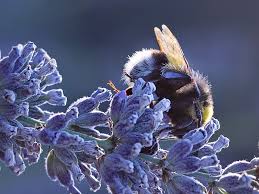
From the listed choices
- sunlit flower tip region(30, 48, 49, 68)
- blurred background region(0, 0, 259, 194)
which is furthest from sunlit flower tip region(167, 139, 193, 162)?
blurred background region(0, 0, 259, 194)

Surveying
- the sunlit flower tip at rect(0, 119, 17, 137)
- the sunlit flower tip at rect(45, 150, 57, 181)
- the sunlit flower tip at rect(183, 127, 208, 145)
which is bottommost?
the sunlit flower tip at rect(183, 127, 208, 145)

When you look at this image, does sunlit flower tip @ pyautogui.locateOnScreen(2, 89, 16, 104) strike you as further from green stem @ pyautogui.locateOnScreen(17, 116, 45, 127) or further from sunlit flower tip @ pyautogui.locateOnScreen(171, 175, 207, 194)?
sunlit flower tip @ pyautogui.locateOnScreen(171, 175, 207, 194)

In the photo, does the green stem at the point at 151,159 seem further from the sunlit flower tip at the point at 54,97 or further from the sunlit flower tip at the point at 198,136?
the sunlit flower tip at the point at 54,97

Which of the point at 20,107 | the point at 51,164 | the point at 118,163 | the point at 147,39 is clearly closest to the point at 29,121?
the point at 20,107

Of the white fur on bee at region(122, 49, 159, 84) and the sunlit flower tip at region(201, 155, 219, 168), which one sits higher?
the white fur on bee at region(122, 49, 159, 84)

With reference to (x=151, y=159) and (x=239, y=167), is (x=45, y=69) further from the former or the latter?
(x=239, y=167)

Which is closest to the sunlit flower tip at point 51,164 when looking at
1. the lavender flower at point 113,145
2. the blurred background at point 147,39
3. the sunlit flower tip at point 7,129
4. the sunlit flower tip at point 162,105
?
the lavender flower at point 113,145

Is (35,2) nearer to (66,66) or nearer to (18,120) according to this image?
(66,66)
